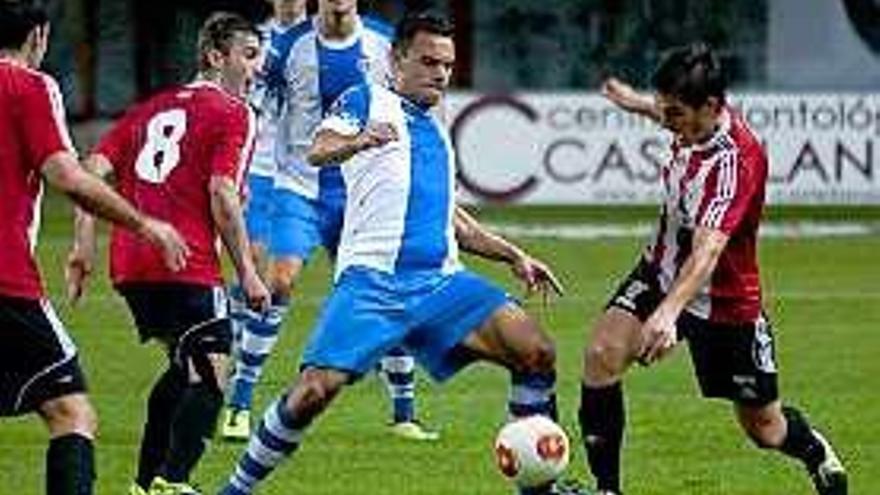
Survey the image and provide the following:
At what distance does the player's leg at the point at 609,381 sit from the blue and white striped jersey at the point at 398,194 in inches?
36.6

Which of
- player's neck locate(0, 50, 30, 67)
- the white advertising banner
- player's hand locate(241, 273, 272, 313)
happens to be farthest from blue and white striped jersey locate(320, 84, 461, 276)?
the white advertising banner

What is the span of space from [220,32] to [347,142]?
176 cm

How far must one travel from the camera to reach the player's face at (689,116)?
11945 mm

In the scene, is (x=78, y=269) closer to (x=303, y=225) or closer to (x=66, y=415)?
(x=66, y=415)

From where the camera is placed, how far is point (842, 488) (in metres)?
12.4

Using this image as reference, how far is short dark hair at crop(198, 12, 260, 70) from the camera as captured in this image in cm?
1288

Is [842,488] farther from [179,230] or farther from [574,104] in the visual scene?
[574,104]

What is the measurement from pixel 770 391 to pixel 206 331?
8.08ft

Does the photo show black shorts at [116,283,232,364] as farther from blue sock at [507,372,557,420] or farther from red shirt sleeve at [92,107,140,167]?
blue sock at [507,372,557,420]

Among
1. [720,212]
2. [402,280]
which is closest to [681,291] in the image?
[720,212]

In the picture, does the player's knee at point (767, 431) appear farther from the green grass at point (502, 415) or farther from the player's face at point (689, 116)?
the player's face at point (689, 116)

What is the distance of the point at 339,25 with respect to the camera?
51.9ft

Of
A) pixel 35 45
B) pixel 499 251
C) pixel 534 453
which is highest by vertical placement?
pixel 35 45

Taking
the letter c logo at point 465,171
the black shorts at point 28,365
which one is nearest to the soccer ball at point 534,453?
the black shorts at point 28,365
